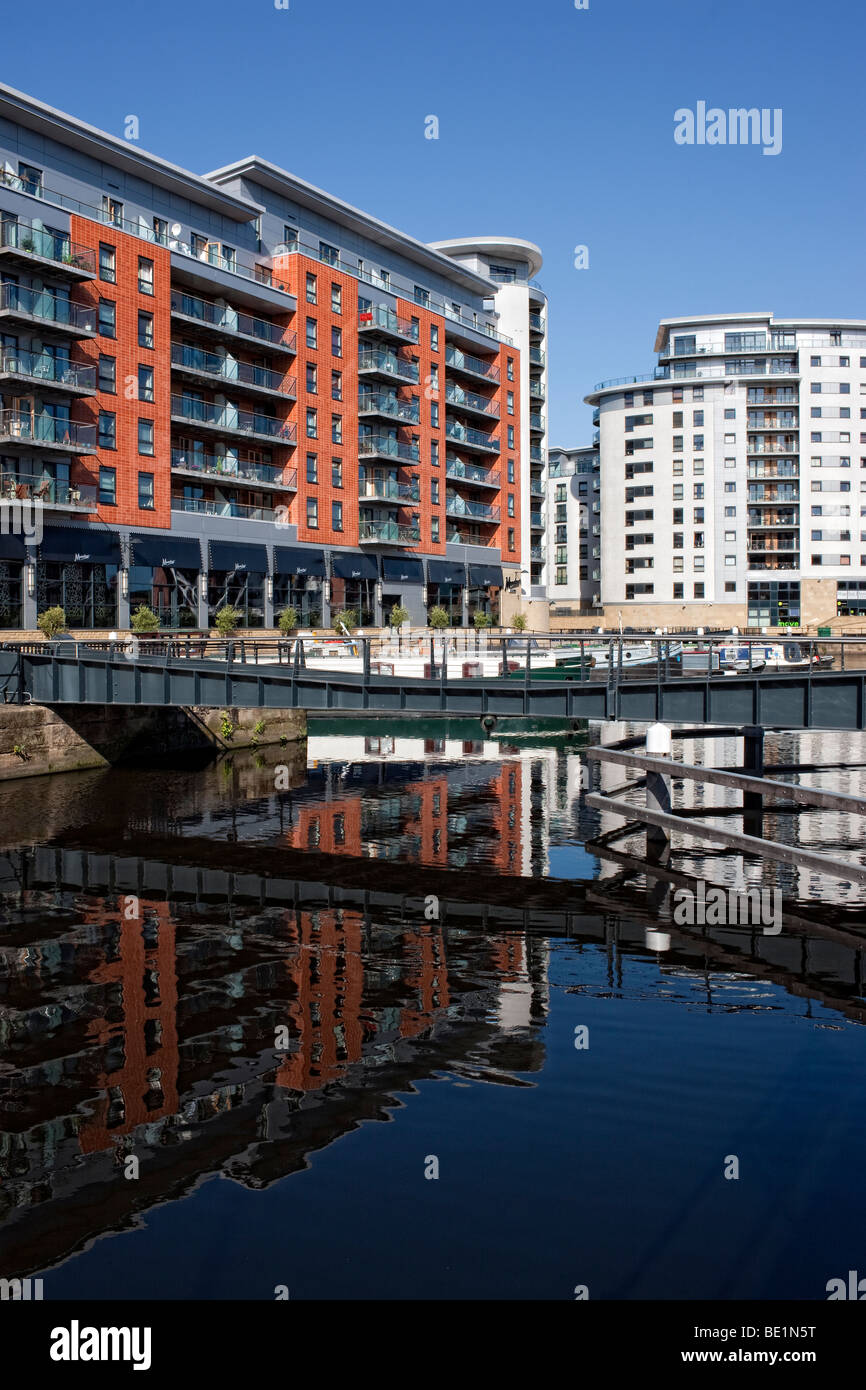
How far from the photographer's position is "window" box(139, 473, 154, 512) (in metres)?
49.2

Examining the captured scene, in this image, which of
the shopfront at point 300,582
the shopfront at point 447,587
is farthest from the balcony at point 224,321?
the shopfront at point 447,587

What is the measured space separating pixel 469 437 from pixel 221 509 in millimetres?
25397

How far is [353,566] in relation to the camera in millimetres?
63375

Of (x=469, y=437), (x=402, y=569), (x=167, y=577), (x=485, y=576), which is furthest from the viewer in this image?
(x=485, y=576)

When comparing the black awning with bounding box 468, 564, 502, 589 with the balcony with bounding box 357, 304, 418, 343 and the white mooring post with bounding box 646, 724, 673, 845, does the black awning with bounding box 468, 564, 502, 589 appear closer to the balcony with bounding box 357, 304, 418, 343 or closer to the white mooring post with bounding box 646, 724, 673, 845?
the balcony with bounding box 357, 304, 418, 343

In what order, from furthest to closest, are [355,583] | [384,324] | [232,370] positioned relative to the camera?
[384,324], [355,583], [232,370]

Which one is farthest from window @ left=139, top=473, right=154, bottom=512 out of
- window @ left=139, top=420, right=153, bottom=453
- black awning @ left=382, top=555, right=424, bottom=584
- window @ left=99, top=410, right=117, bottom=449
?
black awning @ left=382, top=555, right=424, bottom=584

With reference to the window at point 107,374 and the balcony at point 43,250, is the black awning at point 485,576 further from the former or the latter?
the balcony at point 43,250

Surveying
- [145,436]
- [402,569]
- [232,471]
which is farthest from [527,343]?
[145,436]

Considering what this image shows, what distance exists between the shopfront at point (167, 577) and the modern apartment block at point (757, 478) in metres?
56.8

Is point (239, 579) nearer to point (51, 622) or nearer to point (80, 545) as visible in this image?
point (80, 545)

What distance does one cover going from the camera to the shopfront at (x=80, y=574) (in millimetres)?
45219

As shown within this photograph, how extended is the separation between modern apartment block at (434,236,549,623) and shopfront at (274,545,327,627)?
24.6m
